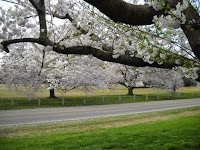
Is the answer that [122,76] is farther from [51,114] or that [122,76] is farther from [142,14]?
[142,14]

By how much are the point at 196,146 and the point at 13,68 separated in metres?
16.0

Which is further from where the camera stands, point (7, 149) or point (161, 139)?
point (161, 139)

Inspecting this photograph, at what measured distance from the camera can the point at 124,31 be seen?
5367 mm

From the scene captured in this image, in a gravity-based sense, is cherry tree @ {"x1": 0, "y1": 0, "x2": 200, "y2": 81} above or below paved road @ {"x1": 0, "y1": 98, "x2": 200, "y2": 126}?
above

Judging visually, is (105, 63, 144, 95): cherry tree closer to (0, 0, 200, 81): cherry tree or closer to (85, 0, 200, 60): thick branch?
(0, 0, 200, 81): cherry tree

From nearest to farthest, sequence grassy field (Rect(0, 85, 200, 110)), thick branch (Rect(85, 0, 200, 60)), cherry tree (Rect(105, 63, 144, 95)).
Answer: thick branch (Rect(85, 0, 200, 60)), grassy field (Rect(0, 85, 200, 110)), cherry tree (Rect(105, 63, 144, 95))

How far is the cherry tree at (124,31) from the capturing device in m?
3.46

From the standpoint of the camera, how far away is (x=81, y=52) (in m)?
5.18

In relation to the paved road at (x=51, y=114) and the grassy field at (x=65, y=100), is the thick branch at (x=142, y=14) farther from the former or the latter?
the grassy field at (x=65, y=100)

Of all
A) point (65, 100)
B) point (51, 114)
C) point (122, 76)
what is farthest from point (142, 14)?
point (122, 76)

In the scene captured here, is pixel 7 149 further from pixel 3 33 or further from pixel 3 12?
pixel 3 12

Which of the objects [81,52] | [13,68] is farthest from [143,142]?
[13,68]

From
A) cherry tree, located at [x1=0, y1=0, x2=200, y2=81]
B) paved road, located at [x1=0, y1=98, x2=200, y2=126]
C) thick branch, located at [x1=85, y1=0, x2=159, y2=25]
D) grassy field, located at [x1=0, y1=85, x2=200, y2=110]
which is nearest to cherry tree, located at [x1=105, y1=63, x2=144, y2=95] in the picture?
grassy field, located at [x1=0, y1=85, x2=200, y2=110]

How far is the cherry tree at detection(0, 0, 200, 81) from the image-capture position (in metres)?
3.46
